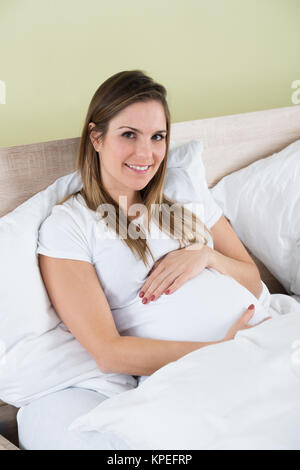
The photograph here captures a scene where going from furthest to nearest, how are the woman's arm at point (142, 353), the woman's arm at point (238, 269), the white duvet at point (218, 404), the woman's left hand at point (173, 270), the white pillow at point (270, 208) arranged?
the white pillow at point (270, 208), the woman's arm at point (238, 269), the woman's left hand at point (173, 270), the woman's arm at point (142, 353), the white duvet at point (218, 404)

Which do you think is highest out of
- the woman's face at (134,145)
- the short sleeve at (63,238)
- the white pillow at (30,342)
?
the woman's face at (134,145)

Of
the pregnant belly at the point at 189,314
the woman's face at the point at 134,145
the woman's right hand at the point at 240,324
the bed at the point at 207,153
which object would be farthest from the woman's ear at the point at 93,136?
the woman's right hand at the point at 240,324

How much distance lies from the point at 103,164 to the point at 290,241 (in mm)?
643

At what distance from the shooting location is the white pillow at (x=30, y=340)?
1.14 meters

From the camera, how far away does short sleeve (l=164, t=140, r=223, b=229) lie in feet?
4.66

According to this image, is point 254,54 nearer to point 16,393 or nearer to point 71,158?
point 71,158

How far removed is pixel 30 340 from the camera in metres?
1.17

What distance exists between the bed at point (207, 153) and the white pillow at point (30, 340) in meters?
0.13

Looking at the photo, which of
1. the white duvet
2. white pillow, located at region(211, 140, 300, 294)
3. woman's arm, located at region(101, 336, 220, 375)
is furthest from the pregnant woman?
white pillow, located at region(211, 140, 300, 294)

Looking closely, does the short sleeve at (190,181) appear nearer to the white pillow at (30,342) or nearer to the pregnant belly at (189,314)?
the pregnant belly at (189,314)

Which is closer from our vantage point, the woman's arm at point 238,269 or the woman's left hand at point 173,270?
the woman's left hand at point 173,270

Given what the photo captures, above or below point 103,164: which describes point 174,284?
below

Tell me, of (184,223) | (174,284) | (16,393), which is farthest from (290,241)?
(16,393)

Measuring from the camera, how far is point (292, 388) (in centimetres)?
87
